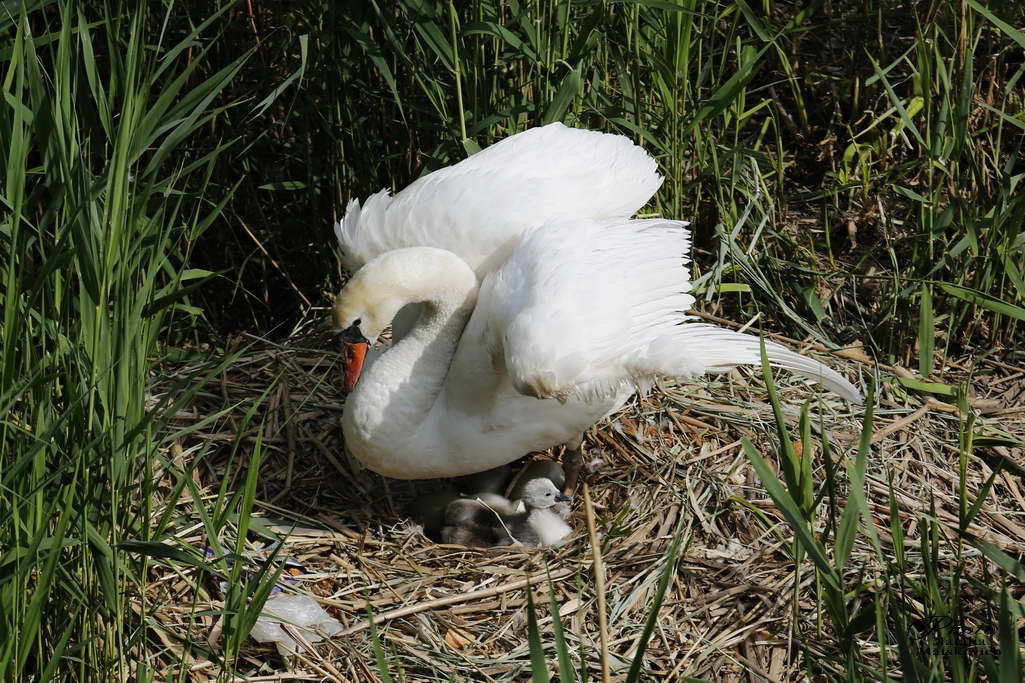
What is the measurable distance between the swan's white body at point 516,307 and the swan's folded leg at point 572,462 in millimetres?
49

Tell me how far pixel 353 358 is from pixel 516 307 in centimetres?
56

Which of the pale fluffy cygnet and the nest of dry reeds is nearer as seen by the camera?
the nest of dry reeds

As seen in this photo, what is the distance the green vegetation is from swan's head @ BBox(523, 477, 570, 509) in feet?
2.52

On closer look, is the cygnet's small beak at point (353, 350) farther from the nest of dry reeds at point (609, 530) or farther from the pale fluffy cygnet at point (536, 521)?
the pale fluffy cygnet at point (536, 521)

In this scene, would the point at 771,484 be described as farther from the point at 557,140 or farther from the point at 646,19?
the point at 646,19

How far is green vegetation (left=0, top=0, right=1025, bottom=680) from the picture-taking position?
2402 mm

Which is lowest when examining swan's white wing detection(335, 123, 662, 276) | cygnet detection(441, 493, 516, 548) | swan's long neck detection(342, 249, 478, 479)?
cygnet detection(441, 493, 516, 548)

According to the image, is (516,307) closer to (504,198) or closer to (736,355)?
(504,198)

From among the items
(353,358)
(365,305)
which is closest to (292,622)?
(353,358)

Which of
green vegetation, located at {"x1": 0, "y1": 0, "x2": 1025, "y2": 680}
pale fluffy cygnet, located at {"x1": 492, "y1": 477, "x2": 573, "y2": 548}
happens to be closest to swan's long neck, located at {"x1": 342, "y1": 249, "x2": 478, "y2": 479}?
pale fluffy cygnet, located at {"x1": 492, "y1": 477, "x2": 573, "y2": 548}

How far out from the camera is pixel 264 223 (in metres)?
4.64

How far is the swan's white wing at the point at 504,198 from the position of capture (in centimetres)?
347

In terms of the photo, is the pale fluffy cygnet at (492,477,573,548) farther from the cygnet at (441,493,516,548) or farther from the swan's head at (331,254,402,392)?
the swan's head at (331,254,402,392)

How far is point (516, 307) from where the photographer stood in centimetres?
313
